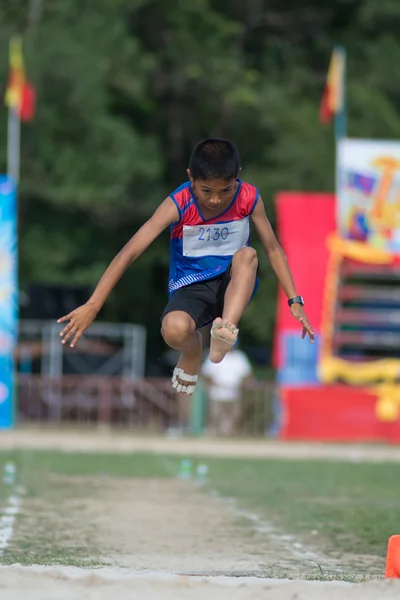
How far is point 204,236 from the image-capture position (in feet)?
25.6

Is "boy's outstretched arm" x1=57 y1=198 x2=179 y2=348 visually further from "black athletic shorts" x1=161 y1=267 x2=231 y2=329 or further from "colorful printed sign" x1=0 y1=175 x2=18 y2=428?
"colorful printed sign" x1=0 y1=175 x2=18 y2=428

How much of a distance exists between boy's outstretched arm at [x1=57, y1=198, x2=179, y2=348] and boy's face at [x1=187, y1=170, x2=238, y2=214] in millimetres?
272

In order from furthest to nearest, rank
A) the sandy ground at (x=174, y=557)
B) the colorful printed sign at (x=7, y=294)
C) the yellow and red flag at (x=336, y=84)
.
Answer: the yellow and red flag at (x=336, y=84), the colorful printed sign at (x=7, y=294), the sandy ground at (x=174, y=557)

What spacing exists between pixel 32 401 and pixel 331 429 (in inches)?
227

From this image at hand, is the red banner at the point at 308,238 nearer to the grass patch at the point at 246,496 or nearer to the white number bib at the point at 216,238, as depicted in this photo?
the grass patch at the point at 246,496

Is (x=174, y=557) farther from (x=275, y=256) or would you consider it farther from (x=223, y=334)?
(x=275, y=256)

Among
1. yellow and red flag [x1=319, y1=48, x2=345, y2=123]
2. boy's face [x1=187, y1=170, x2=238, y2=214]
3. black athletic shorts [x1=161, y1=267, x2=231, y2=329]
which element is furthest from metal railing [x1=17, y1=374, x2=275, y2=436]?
boy's face [x1=187, y1=170, x2=238, y2=214]

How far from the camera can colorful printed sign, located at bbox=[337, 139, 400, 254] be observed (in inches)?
979

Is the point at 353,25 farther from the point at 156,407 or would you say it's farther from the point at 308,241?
the point at 156,407

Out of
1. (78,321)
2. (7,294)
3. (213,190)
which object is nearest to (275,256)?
(213,190)

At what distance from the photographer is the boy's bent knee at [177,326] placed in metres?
7.66

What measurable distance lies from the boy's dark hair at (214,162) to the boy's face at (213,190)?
1.2 inches

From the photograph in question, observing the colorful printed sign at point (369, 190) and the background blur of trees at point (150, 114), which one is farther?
the background blur of trees at point (150, 114)

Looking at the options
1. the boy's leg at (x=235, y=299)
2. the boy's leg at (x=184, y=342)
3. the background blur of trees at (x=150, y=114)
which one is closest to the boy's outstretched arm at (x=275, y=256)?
the boy's leg at (x=235, y=299)
